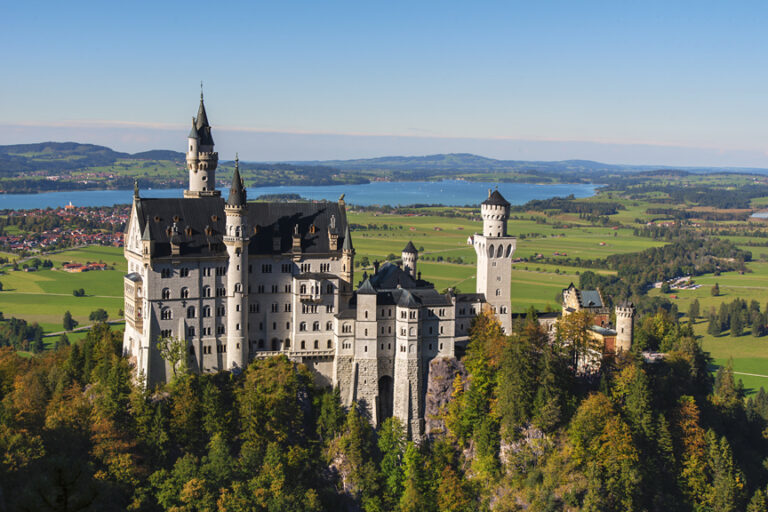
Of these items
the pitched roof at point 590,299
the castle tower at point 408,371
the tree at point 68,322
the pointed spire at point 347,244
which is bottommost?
the tree at point 68,322

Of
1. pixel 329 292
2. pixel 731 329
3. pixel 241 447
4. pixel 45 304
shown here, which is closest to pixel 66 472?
pixel 241 447

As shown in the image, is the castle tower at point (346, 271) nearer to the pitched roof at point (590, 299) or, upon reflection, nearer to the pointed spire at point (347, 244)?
the pointed spire at point (347, 244)

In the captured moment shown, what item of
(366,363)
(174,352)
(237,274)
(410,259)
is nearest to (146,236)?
(237,274)

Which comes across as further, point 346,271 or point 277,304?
point 346,271

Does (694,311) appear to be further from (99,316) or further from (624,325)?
(99,316)

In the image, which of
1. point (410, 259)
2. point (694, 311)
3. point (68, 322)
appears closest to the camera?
point (410, 259)

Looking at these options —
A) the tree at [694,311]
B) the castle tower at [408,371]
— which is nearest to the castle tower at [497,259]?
the castle tower at [408,371]
